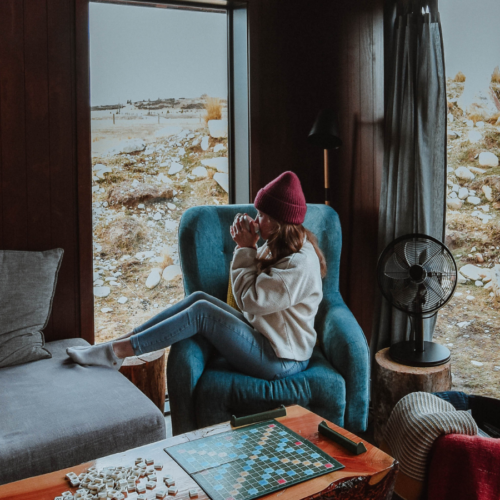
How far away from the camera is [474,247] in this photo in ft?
8.73

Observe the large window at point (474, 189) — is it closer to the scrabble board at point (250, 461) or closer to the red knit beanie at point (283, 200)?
the red knit beanie at point (283, 200)

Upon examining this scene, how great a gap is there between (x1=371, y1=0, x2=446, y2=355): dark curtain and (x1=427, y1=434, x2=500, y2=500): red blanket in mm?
1074

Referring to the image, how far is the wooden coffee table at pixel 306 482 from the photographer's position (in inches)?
44.3

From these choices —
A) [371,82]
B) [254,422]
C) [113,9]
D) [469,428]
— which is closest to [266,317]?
[254,422]

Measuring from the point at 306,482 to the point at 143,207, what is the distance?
199 centimetres

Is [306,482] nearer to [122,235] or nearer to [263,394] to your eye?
[263,394]

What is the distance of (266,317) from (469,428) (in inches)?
33.0

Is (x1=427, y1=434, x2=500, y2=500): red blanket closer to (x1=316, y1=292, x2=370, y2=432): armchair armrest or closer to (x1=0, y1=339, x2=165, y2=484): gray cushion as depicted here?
(x1=316, y1=292, x2=370, y2=432): armchair armrest

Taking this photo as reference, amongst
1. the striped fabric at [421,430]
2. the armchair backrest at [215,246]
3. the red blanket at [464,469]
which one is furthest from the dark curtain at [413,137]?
the red blanket at [464,469]

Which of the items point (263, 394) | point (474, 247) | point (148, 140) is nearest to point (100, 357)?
point (263, 394)

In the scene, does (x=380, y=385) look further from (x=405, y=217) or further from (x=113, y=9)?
(x=113, y=9)

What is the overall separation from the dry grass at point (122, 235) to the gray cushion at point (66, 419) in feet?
3.07

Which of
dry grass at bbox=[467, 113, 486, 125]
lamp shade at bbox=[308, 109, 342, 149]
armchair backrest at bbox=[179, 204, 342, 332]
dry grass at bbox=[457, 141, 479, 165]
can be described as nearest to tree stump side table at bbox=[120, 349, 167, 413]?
armchair backrest at bbox=[179, 204, 342, 332]

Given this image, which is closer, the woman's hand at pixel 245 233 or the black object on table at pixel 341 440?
the black object on table at pixel 341 440
